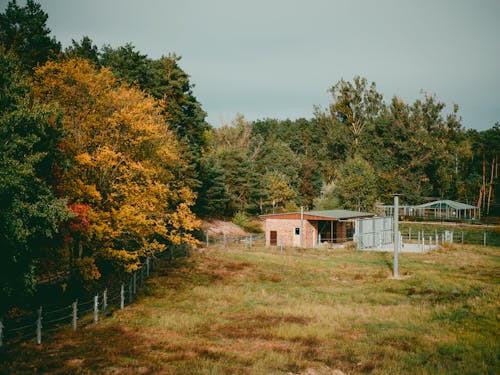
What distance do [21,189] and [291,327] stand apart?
11.4 metres

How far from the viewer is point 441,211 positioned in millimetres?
79750

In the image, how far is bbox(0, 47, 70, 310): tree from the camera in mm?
13703

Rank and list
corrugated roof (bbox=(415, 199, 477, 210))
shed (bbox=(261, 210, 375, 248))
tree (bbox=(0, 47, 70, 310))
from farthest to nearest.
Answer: corrugated roof (bbox=(415, 199, 477, 210)), shed (bbox=(261, 210, 375, 248)), tree (bbox=(0, 47, 70, 310))

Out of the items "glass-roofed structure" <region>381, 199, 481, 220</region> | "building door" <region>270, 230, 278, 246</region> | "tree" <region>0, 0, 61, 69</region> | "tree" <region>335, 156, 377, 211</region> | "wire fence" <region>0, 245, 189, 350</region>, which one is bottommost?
"wire fence" <region>0, 245, 189, 350</region>

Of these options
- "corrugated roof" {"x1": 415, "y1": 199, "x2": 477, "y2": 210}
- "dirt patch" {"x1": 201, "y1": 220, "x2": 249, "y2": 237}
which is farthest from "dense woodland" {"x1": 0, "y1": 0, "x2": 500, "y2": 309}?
"corrugated roof" {"x1": 415, "y1": 199, "x2": 477, "y2": 210}

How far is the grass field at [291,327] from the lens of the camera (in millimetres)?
12617

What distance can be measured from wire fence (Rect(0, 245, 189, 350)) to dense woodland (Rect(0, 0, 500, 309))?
1.22m

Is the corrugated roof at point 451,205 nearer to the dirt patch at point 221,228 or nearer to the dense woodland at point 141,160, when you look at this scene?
the dense woodland at point 141,160

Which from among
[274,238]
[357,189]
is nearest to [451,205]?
[357,189]

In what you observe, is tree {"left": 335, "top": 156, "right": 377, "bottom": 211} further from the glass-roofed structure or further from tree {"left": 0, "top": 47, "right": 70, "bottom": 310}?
tree {"left": 0, "top": 47, "right": 70, "bottom": 310}

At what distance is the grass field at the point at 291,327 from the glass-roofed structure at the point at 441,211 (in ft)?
148

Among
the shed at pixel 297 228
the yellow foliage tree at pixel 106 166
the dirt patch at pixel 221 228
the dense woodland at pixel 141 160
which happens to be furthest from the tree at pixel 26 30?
the dirt patch at pixel 221 228

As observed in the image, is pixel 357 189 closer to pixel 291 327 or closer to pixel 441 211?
pixel 441 211

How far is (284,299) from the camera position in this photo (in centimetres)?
2212
